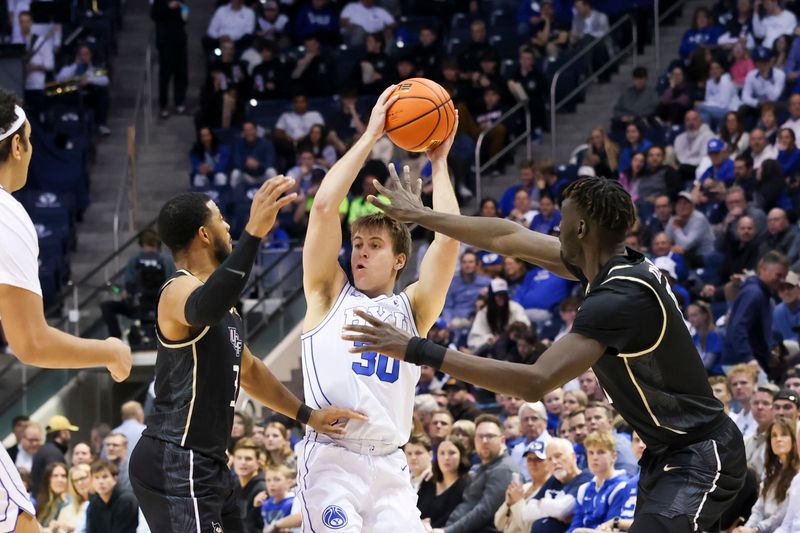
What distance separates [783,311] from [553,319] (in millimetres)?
2623

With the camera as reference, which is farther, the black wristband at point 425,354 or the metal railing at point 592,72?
the metal railing at point 592,72

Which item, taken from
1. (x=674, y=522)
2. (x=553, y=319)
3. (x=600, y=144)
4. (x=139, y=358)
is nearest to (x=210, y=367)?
(x=674, y=522)

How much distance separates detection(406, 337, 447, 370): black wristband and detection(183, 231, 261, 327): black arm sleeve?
79 cm

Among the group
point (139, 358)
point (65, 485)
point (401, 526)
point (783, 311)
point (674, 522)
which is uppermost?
point (674, 522)

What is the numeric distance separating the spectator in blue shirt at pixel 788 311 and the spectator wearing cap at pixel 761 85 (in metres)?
4.01

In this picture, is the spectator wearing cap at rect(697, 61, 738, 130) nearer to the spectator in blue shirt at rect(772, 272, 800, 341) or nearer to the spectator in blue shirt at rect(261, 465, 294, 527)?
the spectator in blue shirt at rect(772, 272, 800, 341)

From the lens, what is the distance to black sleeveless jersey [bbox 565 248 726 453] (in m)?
5.18

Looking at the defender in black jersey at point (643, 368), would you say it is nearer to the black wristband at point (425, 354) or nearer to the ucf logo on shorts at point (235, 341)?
the black wristband at point (425, 354)

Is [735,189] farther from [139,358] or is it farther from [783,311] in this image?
[139,358]

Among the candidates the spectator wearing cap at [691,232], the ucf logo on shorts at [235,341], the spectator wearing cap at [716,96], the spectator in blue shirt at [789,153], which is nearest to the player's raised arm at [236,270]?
the ucf logo on shorts at [235,341]

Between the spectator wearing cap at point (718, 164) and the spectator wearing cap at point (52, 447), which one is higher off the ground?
the spectator wearing cap at point (718, 164)

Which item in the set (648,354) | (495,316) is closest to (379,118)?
(648,354)

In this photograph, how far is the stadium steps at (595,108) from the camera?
60.2ft

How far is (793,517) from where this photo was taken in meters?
8.39
